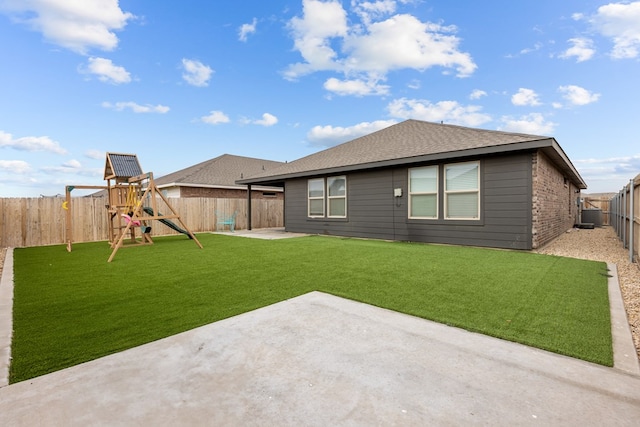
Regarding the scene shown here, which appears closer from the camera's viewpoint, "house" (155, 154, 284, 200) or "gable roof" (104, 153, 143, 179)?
"gable roof" (104, 153, 143, 179)

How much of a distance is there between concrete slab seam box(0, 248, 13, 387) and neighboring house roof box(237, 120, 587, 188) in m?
8.13

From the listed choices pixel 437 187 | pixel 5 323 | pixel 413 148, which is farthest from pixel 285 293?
pixel 413 148

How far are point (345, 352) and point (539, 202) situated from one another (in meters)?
7.25

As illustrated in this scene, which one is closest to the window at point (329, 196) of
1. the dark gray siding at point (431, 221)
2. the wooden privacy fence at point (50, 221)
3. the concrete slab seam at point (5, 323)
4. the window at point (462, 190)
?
the dark gray siding at point (431, 221)

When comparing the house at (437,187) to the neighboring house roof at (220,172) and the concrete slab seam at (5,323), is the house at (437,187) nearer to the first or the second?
the neighboring house roof at (220,172)

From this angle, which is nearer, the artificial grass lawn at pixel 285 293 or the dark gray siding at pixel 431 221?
the artificial grass lawn at pixel 285 293

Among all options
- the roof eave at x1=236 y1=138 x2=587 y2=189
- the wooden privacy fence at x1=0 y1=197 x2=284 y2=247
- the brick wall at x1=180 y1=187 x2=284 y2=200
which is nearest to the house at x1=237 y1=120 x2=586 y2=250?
the roof eave at x1=236 y1=138 x2=587 y2=189

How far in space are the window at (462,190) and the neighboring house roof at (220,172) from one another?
1212 centimetres

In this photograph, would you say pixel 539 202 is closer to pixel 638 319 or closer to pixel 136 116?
pixel 638 319

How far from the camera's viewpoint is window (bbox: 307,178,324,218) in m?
11.6

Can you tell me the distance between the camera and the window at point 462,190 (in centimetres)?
778

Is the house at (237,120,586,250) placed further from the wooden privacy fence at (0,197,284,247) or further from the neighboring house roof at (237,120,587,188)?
the wooden privacy fence at (0,197,284,247)

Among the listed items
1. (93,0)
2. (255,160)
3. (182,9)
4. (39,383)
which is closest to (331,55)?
(182,9)

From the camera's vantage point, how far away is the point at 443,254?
21.7 ft
